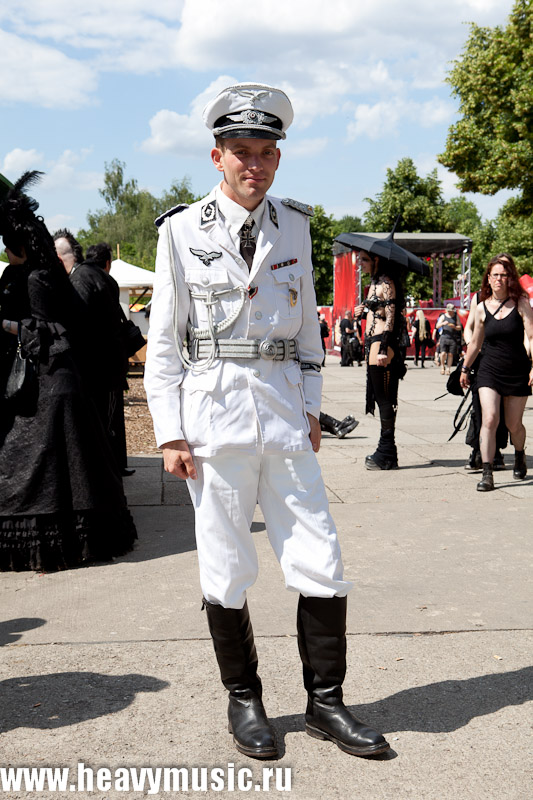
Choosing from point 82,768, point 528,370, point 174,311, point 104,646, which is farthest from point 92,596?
point 528,370

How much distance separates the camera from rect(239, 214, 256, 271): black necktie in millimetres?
3145

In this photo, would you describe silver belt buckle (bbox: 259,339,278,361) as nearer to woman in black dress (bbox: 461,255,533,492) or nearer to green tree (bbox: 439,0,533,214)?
woman in black dress (bbox: 461,255,533,492)

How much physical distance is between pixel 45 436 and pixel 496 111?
26.1 m

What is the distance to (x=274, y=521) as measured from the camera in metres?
3.15

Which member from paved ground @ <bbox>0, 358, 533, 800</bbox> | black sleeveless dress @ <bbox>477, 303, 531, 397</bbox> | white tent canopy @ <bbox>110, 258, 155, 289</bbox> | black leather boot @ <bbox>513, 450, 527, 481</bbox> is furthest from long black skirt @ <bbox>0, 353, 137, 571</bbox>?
white tent canopy @ <bbox>110, 258, 155, 289</bbox>

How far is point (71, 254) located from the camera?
24.9 feet

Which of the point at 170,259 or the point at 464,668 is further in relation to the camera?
→ the point at 464,668

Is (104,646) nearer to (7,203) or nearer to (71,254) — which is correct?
(7,203)

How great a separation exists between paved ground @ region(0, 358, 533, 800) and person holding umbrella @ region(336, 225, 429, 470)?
2048 mm

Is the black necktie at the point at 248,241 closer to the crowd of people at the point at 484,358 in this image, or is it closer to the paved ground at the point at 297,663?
the paved ground at the point at 297,663

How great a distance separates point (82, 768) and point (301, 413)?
1351 mm

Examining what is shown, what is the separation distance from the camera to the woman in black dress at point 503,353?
7.79 metres

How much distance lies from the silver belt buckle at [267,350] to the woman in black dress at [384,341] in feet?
17.8

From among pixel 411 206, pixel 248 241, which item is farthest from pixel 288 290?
pixel 411 206
